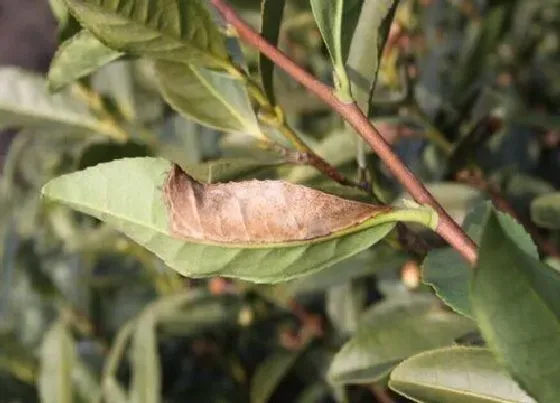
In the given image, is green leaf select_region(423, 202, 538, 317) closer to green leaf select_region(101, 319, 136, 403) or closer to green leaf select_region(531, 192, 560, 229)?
green leaf select_region(531, 192, 560, 229)

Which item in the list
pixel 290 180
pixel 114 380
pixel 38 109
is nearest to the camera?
pixel 290 180

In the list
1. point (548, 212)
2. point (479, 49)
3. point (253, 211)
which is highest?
point (479, 49)

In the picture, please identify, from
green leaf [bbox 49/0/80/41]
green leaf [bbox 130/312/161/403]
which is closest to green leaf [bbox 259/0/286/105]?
green leaf [bbox 49/0/80/41]

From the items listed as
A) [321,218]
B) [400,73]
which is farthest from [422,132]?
[321,218]

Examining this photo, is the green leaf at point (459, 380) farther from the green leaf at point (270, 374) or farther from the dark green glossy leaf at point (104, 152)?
the green leaf at point (270, 374)

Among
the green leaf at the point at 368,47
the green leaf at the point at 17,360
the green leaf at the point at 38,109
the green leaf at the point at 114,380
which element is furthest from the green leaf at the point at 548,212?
the green leaf at the point at 17,360

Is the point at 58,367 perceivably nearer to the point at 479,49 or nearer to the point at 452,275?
the point at 479,49

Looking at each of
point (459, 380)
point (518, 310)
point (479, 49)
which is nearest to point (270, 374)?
point (479, 49)
